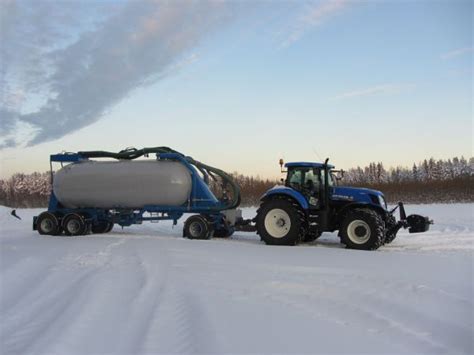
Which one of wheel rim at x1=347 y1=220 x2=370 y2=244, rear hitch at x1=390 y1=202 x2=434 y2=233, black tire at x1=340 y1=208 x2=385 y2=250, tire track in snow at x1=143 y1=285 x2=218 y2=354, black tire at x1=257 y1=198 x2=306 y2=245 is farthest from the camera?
black tire at x1=257 y1=198 x2=306 y2=245

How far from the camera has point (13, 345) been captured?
474cm

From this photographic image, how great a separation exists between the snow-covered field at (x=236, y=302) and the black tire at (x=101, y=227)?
5.79m

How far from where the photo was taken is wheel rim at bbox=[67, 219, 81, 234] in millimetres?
14852

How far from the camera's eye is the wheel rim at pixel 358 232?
36.0 feet

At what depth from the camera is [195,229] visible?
531 inches

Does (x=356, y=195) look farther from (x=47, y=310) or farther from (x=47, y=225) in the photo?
(x=47, y=225)

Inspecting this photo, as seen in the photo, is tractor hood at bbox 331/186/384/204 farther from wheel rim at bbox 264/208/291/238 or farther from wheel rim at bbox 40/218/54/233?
wheel rim at bbox 40/218/54/233

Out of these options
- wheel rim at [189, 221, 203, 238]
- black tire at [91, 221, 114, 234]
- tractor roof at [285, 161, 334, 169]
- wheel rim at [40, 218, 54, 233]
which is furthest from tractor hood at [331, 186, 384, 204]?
wheel rim at [40, 218, 54, 233]

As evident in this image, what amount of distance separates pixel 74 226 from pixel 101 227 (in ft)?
4.09

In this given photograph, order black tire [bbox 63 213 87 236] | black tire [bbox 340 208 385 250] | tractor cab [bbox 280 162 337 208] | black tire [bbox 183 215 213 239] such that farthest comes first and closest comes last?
black tire [bbox 63 213 87 236]
black tire [bbox 183 215 213 239]
tractor cab [bbox 280 162 337 208]
black tire [bbox 340 208 385 250]

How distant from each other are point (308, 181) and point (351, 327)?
741cm

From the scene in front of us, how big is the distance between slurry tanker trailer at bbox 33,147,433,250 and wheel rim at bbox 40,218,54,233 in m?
0.03

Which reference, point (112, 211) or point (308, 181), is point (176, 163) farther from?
point (308, 181)

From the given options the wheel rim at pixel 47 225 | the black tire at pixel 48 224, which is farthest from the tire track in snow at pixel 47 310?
the wheel rim at pixel 47 225
